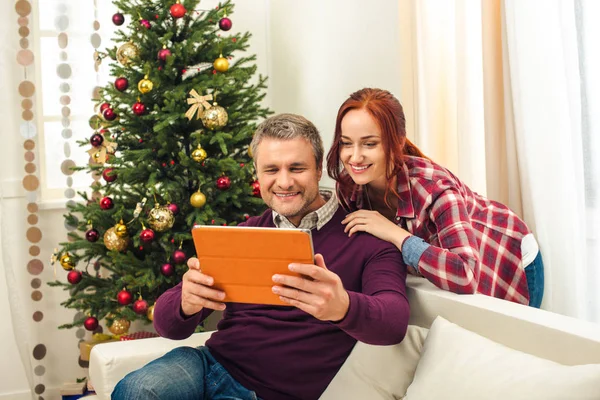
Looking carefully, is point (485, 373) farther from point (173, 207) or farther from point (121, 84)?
point (121, 84)

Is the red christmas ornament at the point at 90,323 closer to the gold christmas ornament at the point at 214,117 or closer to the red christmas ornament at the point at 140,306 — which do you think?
the red christmas ornament at the point at 140,306

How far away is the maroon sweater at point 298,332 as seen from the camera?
1813 millimetres

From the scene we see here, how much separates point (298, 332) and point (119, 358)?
61 cm

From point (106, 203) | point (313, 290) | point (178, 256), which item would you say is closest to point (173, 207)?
point (178, 256)

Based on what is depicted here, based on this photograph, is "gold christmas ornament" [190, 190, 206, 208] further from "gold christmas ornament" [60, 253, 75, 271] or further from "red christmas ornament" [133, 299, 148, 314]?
"gold christmas ornament" [60, 253, 75, 271]

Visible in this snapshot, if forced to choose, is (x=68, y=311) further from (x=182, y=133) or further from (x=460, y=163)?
(x=460, y=163)

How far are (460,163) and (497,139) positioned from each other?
22 centimetres

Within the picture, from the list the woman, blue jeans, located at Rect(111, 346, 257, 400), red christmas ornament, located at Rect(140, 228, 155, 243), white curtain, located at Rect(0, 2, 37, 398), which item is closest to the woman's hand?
the woman

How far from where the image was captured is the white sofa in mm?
1272

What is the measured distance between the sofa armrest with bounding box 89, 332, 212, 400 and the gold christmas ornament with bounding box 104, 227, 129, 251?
0.85m

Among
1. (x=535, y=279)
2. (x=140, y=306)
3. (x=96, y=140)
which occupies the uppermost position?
(x=96, y=140)

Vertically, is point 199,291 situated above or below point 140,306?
above

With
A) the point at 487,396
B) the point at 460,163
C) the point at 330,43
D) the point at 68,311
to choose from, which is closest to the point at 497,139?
the point at 460,163

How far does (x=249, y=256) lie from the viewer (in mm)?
1513
